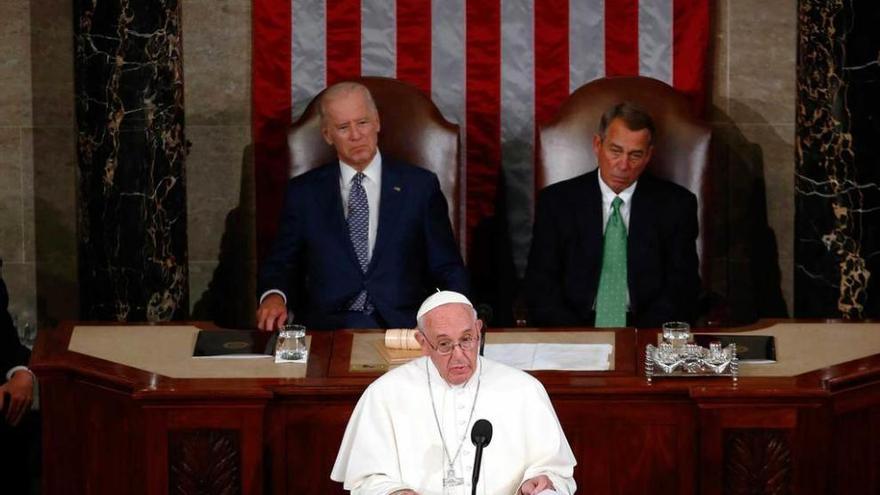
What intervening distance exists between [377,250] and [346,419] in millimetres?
1590

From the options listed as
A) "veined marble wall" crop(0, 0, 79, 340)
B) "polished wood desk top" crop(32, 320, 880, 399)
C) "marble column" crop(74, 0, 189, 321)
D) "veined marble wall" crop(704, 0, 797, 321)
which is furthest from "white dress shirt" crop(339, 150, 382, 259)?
"veined marble wall" crop(704, 0, 797, 321)

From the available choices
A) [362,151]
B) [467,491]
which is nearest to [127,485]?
[467,491]

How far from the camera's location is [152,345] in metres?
Answer: 5.93

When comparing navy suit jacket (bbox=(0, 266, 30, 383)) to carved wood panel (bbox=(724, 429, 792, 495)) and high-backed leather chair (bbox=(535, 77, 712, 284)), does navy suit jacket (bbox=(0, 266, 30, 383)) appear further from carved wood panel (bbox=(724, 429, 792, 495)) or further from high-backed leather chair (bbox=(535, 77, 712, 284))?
carved wood panel (bbox=(724, 429, 792, 495))

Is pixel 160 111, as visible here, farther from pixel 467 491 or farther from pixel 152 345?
pixel 467 491

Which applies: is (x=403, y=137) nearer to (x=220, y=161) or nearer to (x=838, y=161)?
(x=220, y=161)

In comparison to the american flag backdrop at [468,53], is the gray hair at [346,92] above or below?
below

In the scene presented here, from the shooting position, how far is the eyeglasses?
4.75m

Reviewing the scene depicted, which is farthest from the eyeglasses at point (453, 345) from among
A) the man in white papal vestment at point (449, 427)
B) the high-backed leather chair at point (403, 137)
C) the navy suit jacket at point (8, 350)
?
the high-backed leather chair at point (403, 137)

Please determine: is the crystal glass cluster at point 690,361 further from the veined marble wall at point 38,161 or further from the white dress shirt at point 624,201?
the veined marble wall at point 38,161

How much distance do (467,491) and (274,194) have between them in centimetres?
333

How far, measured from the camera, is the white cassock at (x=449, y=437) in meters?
4.82

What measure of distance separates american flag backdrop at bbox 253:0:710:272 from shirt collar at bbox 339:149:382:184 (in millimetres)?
893

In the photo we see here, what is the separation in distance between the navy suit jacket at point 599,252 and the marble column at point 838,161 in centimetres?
75
